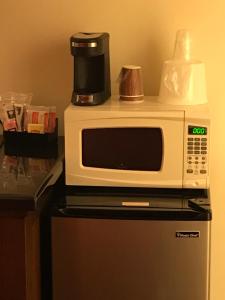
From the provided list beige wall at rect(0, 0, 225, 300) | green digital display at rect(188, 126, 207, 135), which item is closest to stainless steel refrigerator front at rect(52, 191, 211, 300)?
green digital display at rect(188, 126, 207, 135)

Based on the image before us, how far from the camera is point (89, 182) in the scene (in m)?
2.00

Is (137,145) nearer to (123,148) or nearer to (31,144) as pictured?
(123,148)

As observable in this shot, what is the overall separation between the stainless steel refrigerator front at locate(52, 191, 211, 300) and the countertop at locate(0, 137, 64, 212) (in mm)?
117

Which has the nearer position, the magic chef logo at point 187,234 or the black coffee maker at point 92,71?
the magic chef logo at point 187,234

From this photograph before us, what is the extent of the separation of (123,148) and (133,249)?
1.17 feet

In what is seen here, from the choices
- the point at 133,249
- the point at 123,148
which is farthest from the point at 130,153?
the point at 133,249

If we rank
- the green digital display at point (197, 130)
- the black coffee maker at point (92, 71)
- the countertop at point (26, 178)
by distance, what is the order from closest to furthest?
the countertop at point (26, 178)
the green digital display at point (197, 130)
the black coffee maker at point (92, 71)

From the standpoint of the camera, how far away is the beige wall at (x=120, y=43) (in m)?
2.23

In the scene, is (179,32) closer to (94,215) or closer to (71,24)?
(71,24)

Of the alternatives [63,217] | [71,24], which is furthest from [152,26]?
[63,217]

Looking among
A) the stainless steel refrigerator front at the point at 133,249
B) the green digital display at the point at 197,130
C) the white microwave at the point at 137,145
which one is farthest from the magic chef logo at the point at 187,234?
the green digital display at the point at 197,130

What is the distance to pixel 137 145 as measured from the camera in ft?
6.51

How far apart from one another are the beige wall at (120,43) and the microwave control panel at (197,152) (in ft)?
1.30

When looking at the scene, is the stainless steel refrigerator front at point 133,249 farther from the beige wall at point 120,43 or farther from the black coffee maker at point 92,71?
the beige wall at point 120,43
